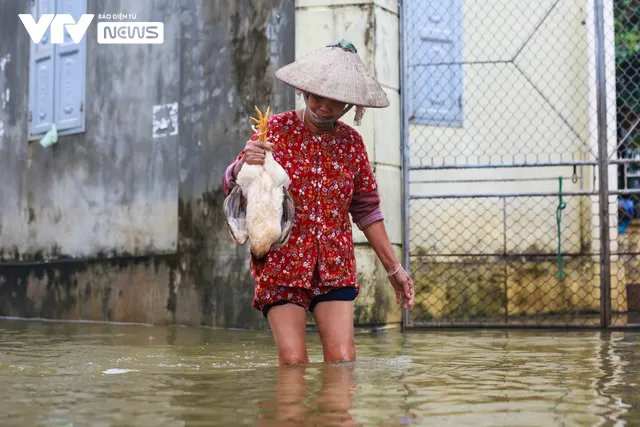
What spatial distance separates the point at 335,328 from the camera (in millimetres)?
4656

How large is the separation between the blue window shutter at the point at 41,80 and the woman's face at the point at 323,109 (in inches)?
291

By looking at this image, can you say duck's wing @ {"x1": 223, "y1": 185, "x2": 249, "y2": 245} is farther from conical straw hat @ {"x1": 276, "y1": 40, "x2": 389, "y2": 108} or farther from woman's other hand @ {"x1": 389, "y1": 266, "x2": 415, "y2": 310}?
woman's other hand @ {"x1": 389, "y1": 266, "x2": 415, "y2": 310}

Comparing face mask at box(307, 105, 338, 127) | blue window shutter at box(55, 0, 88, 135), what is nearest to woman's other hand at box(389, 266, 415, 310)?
face mask at box(307, 105, 338, 127)


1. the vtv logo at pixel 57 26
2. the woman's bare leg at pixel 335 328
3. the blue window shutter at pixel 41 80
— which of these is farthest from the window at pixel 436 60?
the woman's bare leg at pixel 335 328

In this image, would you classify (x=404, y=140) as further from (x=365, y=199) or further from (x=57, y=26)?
(x=57, y=26)

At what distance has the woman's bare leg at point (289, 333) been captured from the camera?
15.0 feet

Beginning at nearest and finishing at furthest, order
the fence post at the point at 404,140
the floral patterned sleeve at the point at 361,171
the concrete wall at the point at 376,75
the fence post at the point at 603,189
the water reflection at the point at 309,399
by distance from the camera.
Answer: the water reflection at the point at 309,399 → the floral patterned sleeve at the point at 361,171 → the concrete wall at the point at 376,75 → the fence post at the point at 603,189 → the fence post at the point at 404,140

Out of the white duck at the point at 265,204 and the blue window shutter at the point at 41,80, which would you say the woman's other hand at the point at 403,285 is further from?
the blue window shutter at the point at 41,80

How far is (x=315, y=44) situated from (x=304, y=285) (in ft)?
13.9

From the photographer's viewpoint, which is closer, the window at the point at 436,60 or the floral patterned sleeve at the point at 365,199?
the floral patterned sleeve at the point at 365,199

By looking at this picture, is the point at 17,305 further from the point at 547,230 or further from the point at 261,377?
the point at 261,377

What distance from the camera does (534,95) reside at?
35.7 ft

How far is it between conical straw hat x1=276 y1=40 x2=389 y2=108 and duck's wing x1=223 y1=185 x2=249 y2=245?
1.78ft

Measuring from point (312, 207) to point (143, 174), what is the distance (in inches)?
231
